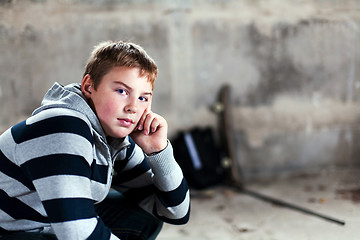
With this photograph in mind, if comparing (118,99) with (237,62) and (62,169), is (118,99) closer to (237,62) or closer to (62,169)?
(62,169)

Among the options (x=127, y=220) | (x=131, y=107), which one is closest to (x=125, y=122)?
(x=131, y=107)

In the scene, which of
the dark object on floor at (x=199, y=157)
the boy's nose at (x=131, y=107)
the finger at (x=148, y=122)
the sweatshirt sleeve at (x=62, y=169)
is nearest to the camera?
the sweatshirt sleeve at (x=62, y=169)

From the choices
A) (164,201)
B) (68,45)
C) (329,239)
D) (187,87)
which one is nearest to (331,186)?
(329,239)

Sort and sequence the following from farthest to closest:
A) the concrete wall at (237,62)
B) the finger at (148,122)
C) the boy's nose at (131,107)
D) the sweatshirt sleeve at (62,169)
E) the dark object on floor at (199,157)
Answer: the dark object on floor at (199,157)
the concrete wall at (237,62)
the finger at (148,122)
the boy's nose at (131,107)
the sweatshirt sleeve at (62,169)

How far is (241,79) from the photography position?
381 cm

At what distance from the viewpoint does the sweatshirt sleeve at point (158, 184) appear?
161cm

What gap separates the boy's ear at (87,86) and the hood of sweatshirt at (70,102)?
0.10ft

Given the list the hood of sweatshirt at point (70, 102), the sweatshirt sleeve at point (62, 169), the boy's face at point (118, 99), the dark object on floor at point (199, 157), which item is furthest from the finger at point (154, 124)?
the dark object on floor at point (199, 157)

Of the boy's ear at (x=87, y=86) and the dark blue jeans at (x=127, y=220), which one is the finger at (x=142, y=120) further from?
the dark blue jeans at (x=127, y=220)

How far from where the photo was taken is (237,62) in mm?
3785

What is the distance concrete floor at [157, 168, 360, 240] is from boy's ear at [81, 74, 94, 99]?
153 cm

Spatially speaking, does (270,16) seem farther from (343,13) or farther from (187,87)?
(187,87)

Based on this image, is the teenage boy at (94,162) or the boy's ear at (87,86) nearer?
the teenage boy at (94,162)

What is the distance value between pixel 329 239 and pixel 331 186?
112 centimetres
